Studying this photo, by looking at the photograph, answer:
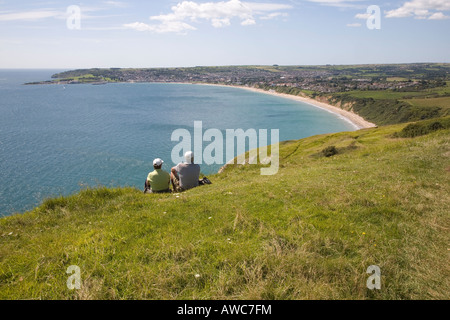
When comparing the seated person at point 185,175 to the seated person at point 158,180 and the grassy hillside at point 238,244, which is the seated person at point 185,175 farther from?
the grassy hillside at point 238,244

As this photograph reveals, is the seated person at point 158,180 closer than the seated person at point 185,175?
Yes

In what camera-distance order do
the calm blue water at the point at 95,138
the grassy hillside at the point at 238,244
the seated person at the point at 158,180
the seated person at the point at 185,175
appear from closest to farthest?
the grassy hillside at the point at 238,244 < the seated person at the point at 158,180 < the seated person at the point at 185,175 < the calm blue water at the point at 95,138

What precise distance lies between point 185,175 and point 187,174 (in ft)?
0.38

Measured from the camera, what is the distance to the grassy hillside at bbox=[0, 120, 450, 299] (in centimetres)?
497

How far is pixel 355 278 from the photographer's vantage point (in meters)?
5.01

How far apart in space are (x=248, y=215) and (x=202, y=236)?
1.85 metres

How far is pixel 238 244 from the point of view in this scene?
21.0 feet

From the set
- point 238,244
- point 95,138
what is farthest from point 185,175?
point 95,138

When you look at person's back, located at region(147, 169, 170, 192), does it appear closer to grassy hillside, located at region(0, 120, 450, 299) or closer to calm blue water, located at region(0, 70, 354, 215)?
grassy hillside, located at region(0, 120, 450, 299)

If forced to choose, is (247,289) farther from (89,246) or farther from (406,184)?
(406,184)

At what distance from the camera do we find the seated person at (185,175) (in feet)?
43.3

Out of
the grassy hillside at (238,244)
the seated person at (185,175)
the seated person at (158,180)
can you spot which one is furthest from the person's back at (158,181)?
the grassy hillside at (238,244)

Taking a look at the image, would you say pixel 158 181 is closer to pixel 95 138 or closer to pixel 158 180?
pixel 158 180

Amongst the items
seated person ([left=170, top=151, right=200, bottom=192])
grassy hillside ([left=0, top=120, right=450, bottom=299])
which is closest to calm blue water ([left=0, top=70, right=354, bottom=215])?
seated person ([left=170, top=151, right=200, bottom=192])
